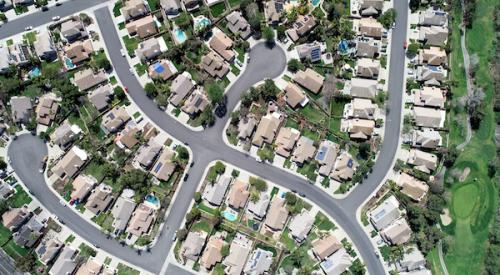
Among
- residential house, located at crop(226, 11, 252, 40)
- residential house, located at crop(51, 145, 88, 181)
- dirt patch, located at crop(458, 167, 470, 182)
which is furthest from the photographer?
dirt patch, located at crop(458, 167, 470, 182)

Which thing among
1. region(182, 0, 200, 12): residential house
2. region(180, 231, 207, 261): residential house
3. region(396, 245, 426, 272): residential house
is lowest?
region(180, 231, 207, 261): residential house

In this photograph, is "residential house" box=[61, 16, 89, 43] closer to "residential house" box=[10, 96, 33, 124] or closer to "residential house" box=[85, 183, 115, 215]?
"residential house" box=[10, 96, 33, 124]

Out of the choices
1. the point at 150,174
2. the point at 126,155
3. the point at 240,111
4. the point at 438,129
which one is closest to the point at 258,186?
the point at 240,111

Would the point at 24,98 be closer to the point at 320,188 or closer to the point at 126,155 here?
the point at 126,155

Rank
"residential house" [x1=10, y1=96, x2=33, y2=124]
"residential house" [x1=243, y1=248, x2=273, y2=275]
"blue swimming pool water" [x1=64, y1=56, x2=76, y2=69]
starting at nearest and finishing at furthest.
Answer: "residential house" [x1=10, y1=96, x2=33, y2=124], "residential house" [x1=243, y1=248, x2=273, y2=275], "blue swimming pool water" [x1=64, y1=56, x2=76, y2=69]

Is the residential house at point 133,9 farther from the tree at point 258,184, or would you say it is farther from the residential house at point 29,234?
the residential house at point 29,234

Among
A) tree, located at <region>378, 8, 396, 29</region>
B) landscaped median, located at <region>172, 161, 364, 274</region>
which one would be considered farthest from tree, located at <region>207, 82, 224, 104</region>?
tree, located at <region>378, 8, 396, 29</region>
